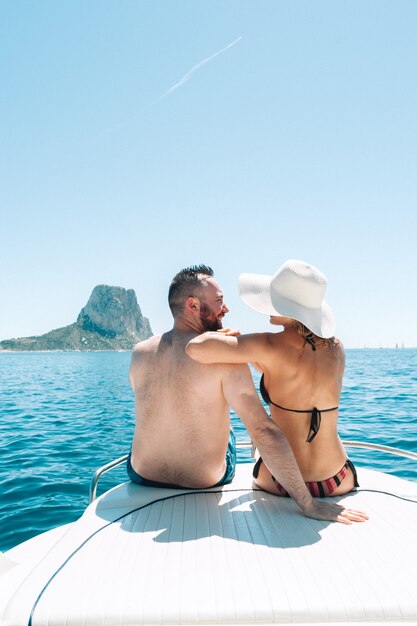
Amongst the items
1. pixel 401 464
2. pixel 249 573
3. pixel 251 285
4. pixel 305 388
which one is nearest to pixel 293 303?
pixel 251 285

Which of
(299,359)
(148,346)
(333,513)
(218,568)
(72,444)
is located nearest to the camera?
(218,568)

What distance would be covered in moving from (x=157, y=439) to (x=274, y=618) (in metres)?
1.38

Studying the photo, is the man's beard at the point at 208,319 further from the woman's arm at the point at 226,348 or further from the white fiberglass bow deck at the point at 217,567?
the white fiberglass bow deck at the point at 217,567

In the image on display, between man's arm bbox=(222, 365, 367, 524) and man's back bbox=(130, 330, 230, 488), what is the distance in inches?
3.7

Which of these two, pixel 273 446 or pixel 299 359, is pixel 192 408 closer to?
pixel 273 446

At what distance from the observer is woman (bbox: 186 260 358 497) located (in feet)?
8.21

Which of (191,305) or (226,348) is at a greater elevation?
(191,305)

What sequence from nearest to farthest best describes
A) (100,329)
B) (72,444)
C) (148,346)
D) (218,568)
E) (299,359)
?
(218,568) < (299,359) < (148,346) < (72,444) < (100,329)

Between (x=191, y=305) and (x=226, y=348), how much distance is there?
49 centimetres

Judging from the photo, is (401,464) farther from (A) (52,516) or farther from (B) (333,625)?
(B) (333,625)

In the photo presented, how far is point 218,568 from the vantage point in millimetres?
1760

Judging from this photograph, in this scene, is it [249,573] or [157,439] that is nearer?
[249,573]

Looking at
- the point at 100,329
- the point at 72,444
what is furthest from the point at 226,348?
the point at 100,329

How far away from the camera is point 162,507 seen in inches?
96.7
